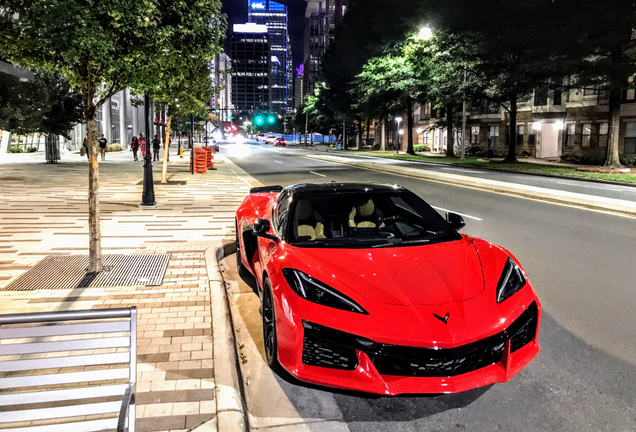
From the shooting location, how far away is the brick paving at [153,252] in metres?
3.59

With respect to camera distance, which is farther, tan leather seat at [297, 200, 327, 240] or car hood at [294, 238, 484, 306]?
tan leather seat at [297, 200, 327, 240]

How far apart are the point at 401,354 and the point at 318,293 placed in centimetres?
71

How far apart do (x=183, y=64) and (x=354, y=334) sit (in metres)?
5.50

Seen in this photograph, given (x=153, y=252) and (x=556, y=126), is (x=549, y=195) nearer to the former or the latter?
(x=153, y=252)

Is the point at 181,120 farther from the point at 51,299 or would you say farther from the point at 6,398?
the point at 6,398

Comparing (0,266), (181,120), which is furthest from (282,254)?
(181,120)

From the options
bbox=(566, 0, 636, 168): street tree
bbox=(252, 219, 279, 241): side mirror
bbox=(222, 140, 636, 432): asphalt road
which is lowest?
bbox=(222, 140, 636, 432): asphalt road

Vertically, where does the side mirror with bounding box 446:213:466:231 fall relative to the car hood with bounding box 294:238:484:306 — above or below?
above

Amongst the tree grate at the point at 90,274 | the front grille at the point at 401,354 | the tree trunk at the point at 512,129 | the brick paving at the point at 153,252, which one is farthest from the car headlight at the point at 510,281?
the tree trunk at the point at 512,129

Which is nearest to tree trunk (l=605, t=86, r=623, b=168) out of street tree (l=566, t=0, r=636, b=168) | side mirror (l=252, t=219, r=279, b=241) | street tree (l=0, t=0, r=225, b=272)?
street tree (l=566, t=0, r=636, b=168)

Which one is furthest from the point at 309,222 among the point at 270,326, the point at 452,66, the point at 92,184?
the point at 452,66

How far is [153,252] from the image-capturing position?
791 centimetres

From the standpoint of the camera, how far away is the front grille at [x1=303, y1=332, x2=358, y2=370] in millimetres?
3244

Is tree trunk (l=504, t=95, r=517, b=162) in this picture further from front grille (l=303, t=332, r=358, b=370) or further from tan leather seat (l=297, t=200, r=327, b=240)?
front grille (l=303, t=332, r=358, b=370)
